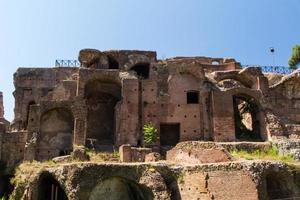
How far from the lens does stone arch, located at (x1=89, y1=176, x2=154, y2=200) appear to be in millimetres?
18703

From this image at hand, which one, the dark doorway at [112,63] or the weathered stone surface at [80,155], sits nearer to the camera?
the weathered stone surface at [80,155]

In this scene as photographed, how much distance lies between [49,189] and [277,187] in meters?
11.4

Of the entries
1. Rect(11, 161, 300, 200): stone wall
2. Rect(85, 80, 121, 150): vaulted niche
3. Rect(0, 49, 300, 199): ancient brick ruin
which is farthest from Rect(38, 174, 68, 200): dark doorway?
Rect(85, 80, 121, 150): vaulted niche

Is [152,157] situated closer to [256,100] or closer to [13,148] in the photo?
[13,148]

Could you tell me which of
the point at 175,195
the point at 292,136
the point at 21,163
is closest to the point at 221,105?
the point at 292,136

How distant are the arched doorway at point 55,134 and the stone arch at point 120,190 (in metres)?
8.40

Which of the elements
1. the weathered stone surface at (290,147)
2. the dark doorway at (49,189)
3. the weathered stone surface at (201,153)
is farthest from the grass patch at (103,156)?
the weathered stone surface at (290,147)

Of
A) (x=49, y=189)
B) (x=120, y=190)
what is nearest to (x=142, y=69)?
(x=49, y=189)

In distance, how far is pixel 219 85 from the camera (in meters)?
30.7

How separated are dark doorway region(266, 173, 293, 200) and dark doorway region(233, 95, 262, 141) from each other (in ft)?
34.0

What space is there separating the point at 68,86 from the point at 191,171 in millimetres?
14690

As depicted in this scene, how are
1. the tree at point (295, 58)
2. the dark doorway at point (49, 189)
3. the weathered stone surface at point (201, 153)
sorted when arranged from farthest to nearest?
the tree at point (295, 58), the dark doorway at point (49, 189), the weathered stone surface at point (201, 153)

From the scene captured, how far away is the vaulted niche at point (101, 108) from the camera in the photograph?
104ft

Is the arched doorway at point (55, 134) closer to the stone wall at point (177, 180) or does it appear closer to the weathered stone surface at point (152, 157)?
the weathered stone surface at point (152, 157)
